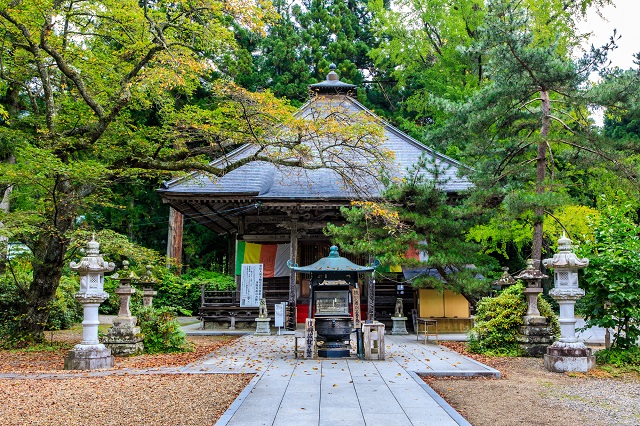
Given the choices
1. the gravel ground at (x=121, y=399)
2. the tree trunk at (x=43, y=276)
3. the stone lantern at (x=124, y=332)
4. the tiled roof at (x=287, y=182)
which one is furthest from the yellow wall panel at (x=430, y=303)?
the tree trunk at (x=43, y=276)

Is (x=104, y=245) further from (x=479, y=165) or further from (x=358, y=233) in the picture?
(x=479, y=165)

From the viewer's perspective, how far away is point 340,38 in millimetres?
28547

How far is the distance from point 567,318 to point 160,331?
7733 mm

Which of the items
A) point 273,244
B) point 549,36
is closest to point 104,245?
point 273,244

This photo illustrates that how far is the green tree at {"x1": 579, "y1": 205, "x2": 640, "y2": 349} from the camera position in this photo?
876cm

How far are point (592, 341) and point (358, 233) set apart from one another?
6.33 metres

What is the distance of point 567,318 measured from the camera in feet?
29.3

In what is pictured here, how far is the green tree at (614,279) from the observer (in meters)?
8.76

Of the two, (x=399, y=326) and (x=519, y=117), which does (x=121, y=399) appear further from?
(x=519, y=117)

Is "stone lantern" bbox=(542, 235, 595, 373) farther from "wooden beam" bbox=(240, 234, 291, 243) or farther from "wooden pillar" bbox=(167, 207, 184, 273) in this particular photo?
"wooden pillar" bbox=(167, 207, 184, 273)

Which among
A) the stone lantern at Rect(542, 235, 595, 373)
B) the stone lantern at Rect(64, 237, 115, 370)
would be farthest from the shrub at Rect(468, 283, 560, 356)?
the stone lantern at Rect(64, 237, 115, 370)

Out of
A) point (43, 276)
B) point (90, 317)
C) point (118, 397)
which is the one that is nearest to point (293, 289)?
point (43, 276)

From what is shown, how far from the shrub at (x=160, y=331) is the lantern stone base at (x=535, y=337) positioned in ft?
22.5

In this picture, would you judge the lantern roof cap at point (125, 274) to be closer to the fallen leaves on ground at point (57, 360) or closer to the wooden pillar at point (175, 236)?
the fallen leaves on ground at point (57, 360)
